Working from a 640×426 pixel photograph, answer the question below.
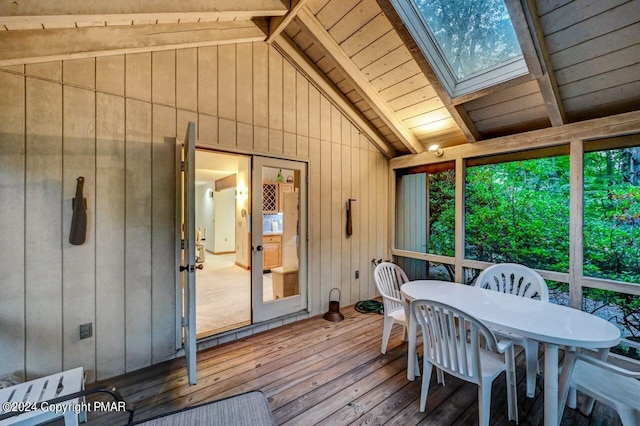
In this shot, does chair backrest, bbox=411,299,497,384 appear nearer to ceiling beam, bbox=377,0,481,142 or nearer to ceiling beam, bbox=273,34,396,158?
ceiling beam, bbox=377,0,481,142

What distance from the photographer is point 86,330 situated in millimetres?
2203

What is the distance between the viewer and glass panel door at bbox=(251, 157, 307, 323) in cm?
331

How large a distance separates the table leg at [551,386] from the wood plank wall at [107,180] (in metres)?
2.95

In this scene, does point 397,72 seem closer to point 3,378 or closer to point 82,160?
point 82,160

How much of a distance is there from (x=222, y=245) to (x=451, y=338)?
8.43 meters

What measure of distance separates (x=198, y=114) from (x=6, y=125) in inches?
53.0

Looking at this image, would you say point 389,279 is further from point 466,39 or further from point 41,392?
point 41,392

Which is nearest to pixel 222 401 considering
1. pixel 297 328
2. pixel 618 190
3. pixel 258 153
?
pixel 297 328

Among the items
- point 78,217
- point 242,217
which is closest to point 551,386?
point 78,217

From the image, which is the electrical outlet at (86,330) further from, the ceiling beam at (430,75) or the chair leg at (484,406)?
the ceiling beam at (430,75)

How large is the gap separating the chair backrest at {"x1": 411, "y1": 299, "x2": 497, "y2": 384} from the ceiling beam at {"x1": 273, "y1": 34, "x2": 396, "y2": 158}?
9.54 feet

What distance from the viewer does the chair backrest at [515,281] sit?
8.22 feet

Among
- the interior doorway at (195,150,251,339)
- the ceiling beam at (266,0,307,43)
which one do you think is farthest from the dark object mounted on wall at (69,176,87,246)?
the ceiling beam at (266,0,307,43)

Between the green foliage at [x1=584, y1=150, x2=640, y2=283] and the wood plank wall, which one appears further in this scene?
the green foliage at [x1=584, y1=150, x2=640, y2=283]
